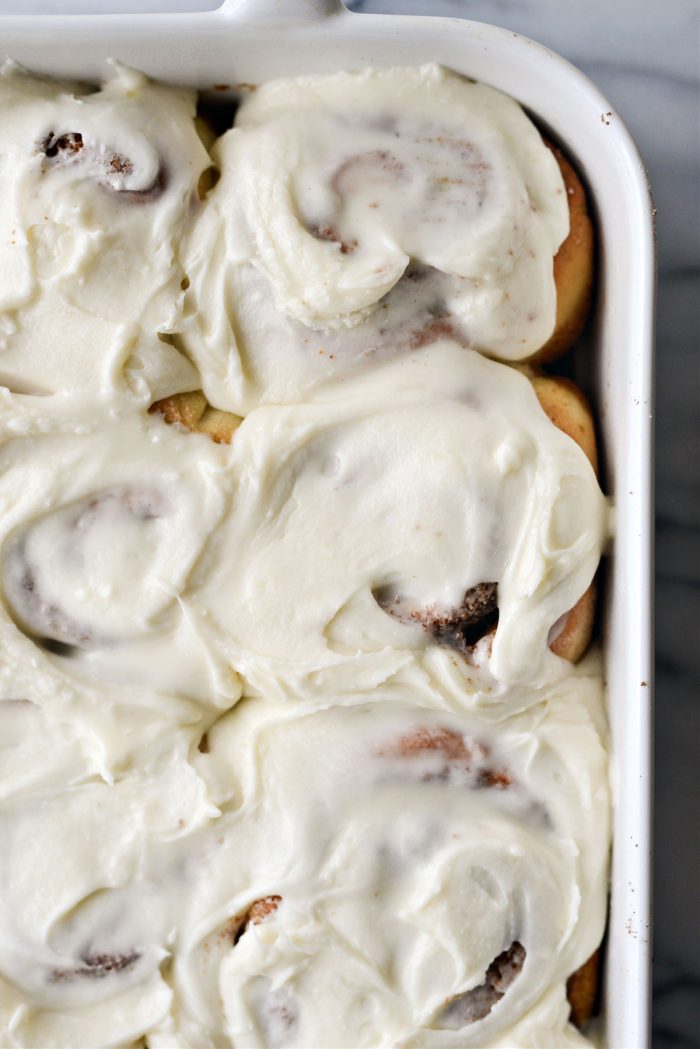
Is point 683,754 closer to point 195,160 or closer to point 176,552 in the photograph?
point 176,552

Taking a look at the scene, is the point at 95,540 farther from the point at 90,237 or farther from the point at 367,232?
the point at 367,232

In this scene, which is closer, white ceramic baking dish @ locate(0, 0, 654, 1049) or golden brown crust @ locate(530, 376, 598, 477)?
white ceramic baking dish @ locate(0, 0, 654, 1049)

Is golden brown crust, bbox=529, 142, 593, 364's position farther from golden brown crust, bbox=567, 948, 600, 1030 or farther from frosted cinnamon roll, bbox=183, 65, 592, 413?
golden brown crust, bbox=567, 948, 600, 1030

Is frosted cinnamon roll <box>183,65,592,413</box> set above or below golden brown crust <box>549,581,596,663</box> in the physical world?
above

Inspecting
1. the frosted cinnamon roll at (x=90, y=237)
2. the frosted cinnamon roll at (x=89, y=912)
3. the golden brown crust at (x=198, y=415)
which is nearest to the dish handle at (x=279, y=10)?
the frosted cinnamon roll at (x=90, y=237)

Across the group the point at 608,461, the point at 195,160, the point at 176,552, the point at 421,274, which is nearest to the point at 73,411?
the point at 176,552

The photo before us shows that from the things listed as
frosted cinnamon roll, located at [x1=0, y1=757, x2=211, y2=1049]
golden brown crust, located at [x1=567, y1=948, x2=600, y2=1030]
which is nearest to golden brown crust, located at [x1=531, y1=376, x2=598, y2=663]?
golden brown crust, located at [x1=567, y1=948, x2=600, y2=1030]

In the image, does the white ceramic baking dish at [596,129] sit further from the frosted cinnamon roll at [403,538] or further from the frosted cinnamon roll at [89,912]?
the frosted cinnamon roll at [89,912]
